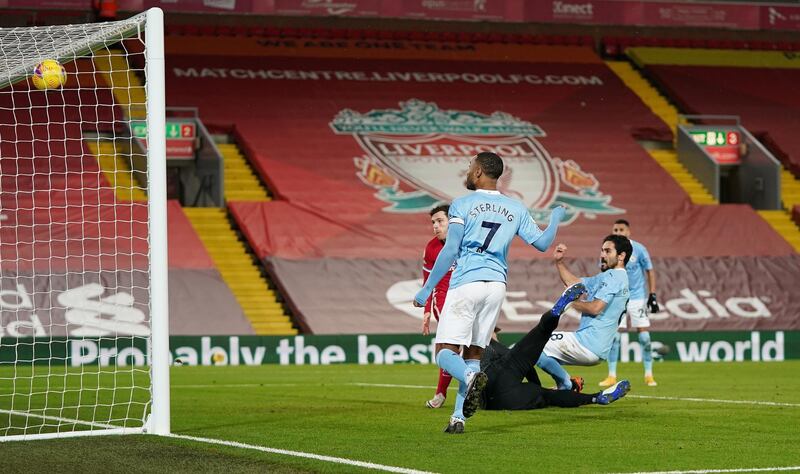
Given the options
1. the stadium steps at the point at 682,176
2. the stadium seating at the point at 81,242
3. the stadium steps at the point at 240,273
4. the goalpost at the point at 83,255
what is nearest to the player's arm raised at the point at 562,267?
the goalpost at the point at 83,255

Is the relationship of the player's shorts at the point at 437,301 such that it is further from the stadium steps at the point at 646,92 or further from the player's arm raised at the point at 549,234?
the stadium steps at the point at 646,92

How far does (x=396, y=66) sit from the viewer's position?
1309 inches

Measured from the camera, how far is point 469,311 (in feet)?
29.9

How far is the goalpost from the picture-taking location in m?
9.50

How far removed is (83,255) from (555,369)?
4.52 metres

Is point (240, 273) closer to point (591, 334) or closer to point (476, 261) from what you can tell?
point (591, 334)

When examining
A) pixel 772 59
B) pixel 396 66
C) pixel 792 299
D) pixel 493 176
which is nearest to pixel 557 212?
pixel 493 176

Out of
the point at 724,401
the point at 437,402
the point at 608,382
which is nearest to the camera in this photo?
the point at 437,402

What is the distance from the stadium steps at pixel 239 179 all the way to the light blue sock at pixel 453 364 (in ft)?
65.3

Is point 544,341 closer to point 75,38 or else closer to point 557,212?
point 557,212

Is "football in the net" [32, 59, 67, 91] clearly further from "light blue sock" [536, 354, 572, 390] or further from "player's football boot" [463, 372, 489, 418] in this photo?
"light blue sock" [536, 354, 572, 390]

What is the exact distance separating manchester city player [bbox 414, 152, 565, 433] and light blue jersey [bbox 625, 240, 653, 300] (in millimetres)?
7530

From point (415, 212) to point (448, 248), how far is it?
19.9m

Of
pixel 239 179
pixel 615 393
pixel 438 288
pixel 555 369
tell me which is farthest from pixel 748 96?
pixel 615 393
